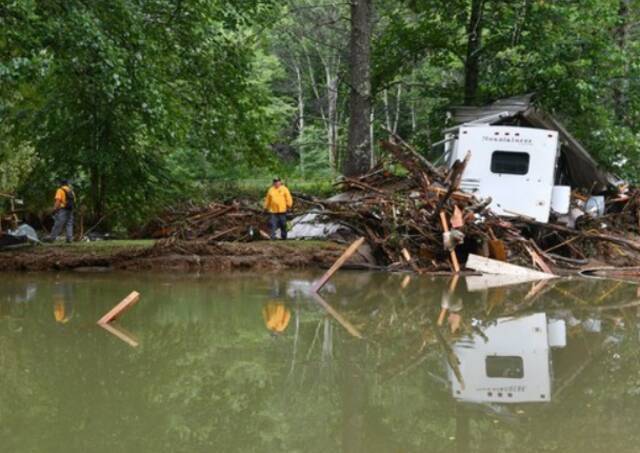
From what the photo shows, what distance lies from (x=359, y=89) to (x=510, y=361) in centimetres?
1324

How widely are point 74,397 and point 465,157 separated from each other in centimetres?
1156

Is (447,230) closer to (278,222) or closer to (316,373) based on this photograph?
(278,222)

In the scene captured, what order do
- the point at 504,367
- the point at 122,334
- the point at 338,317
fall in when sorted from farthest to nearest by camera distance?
the point at 338,317 → the point at 122,334 → the point at 504,367

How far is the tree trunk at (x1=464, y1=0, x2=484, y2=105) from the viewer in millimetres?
22531

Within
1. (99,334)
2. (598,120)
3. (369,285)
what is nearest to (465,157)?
(369,285)

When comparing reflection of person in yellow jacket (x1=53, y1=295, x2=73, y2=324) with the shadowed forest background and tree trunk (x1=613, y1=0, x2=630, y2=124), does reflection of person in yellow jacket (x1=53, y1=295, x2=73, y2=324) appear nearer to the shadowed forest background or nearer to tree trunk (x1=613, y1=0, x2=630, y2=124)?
the shadowed forest background

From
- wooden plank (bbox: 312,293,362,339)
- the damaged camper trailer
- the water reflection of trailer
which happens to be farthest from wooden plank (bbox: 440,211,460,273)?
the water reflection of trailer

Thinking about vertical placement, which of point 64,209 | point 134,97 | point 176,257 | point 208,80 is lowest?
point 176,257

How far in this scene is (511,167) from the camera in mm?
17109

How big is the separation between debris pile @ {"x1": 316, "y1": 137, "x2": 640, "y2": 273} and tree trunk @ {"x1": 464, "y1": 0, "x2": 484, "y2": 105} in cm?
608

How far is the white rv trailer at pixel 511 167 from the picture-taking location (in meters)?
16.9

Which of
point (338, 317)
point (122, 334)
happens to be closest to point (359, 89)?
point (338, 317)

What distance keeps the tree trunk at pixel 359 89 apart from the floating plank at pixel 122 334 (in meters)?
11.7

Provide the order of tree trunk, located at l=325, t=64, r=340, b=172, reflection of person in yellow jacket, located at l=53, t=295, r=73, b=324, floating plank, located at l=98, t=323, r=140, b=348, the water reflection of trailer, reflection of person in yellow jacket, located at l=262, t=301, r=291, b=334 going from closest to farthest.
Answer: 1. the water reflection of trailer
2. floating plank, located at l=98, t=323, r=140, b=348
3. reflection of person in yellow jacket, located at l=262, t=301, r=291, b=334
4. reflection of person in yellow jacket, located at l=53, t=295, r=73, b=324
5. tree trunk, located at l=325, t=64, r=340, b=172
